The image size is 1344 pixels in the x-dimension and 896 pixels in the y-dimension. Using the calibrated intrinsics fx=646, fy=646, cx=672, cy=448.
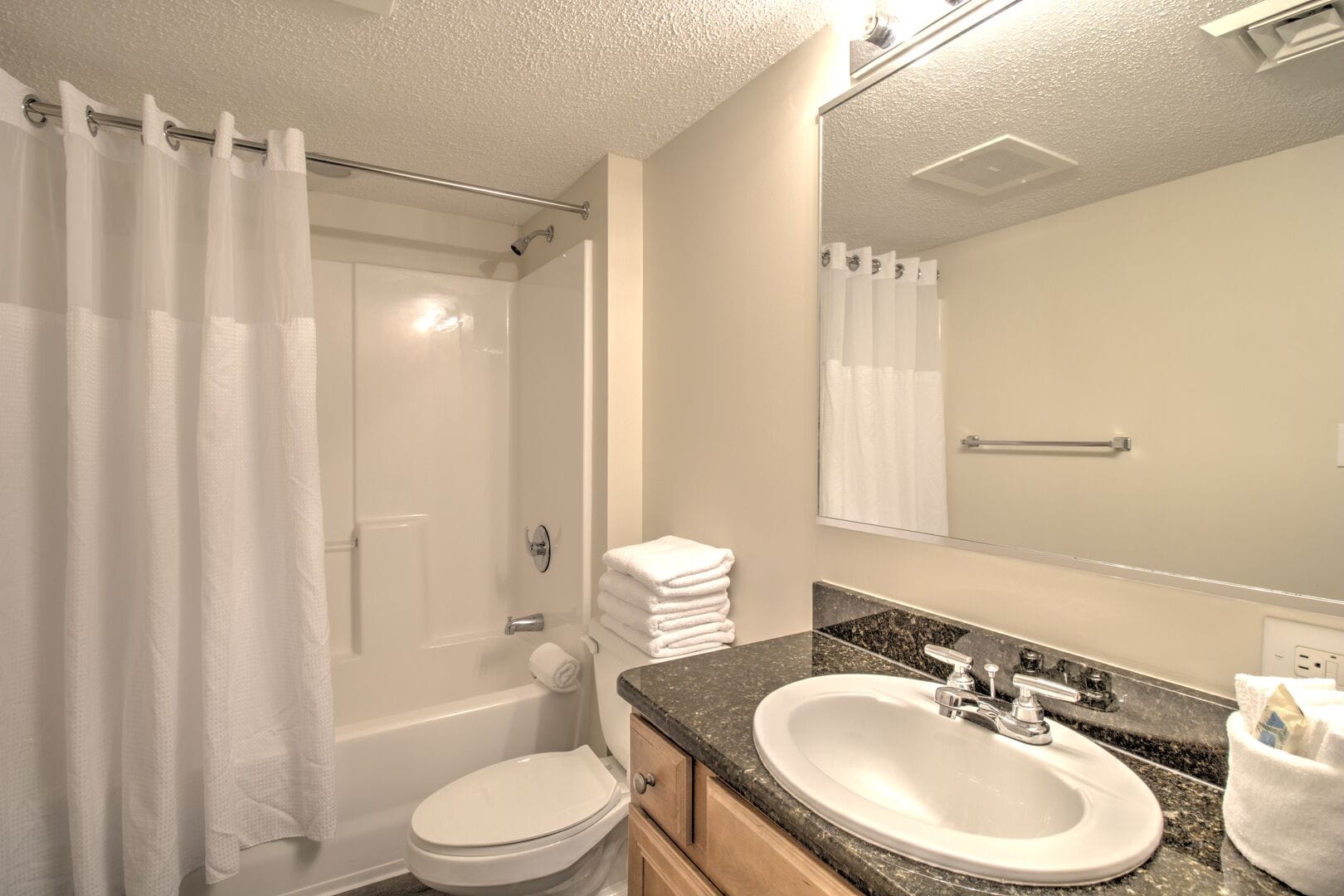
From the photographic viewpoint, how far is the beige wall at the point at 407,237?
254cm

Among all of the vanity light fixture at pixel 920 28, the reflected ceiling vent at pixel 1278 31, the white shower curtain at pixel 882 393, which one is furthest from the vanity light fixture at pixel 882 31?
the reflected ceiling vent at pixel 1278 31

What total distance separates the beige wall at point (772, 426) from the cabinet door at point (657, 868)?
588 millimetres

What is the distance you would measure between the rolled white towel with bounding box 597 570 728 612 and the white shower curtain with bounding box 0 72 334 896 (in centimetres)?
75

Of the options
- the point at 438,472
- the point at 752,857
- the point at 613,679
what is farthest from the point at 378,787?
the point at 752,857

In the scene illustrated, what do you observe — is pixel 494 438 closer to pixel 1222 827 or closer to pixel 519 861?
pixel 519 861

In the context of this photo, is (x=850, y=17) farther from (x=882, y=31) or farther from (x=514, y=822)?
(x=514, y=822)

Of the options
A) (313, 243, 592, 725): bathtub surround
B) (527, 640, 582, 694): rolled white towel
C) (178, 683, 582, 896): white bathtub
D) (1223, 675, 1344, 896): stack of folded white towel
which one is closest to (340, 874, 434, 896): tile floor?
(178, 683, 582, 896): white bathtub

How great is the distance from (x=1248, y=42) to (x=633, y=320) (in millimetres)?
1578

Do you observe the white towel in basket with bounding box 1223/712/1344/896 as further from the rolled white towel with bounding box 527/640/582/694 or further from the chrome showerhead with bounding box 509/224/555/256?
the chrome showerhead with bounding box 509/224/555/256

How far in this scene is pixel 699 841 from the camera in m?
0.94

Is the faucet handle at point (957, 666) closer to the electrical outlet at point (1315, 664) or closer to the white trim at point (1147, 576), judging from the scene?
the white trim at point (1147, 576)

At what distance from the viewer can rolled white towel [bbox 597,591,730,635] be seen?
1.56 meters

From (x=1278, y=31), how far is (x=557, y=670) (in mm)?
2075

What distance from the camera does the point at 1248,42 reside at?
81cm
